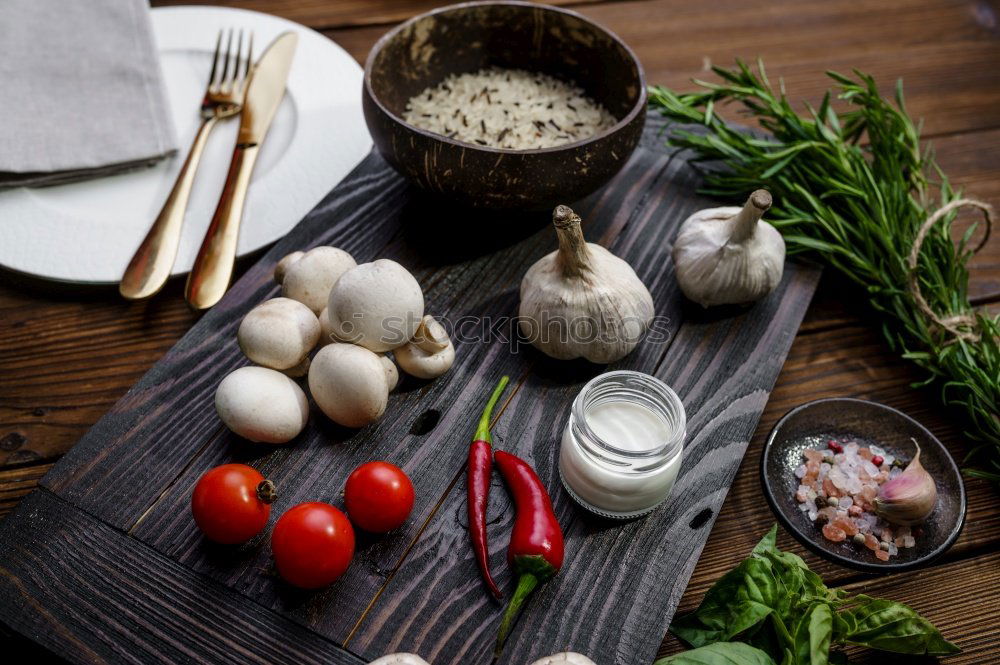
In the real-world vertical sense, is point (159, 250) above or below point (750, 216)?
below

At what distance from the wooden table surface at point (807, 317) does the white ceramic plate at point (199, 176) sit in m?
0.07

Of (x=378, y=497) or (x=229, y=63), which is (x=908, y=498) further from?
(x=229, y=63)

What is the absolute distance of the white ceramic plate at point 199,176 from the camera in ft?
4.56

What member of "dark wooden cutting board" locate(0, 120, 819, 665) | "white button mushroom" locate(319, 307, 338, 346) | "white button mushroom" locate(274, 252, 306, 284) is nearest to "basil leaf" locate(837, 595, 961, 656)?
"dark wooden cutting board" locate(0, 120, 819, 665)

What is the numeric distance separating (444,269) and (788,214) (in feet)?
2.05

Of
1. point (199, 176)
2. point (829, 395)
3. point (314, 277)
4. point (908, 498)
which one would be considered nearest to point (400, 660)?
point (314, 277)

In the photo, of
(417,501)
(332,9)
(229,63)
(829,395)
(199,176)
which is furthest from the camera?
(332,9)

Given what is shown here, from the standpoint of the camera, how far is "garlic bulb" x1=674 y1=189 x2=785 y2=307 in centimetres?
129

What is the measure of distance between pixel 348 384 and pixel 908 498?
2.55ft

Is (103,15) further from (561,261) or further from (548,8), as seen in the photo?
(561,261)

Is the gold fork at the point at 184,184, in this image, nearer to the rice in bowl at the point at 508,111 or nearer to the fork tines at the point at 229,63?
the fork tines at the point at 229,63

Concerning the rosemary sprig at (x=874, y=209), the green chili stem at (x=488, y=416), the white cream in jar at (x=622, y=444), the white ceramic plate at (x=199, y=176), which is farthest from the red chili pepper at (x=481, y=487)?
the rosemary sprig at (x=874, y=209)

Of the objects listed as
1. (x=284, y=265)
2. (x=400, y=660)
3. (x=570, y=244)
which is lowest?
(x=400, y=660)

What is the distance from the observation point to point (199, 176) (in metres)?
1.54
